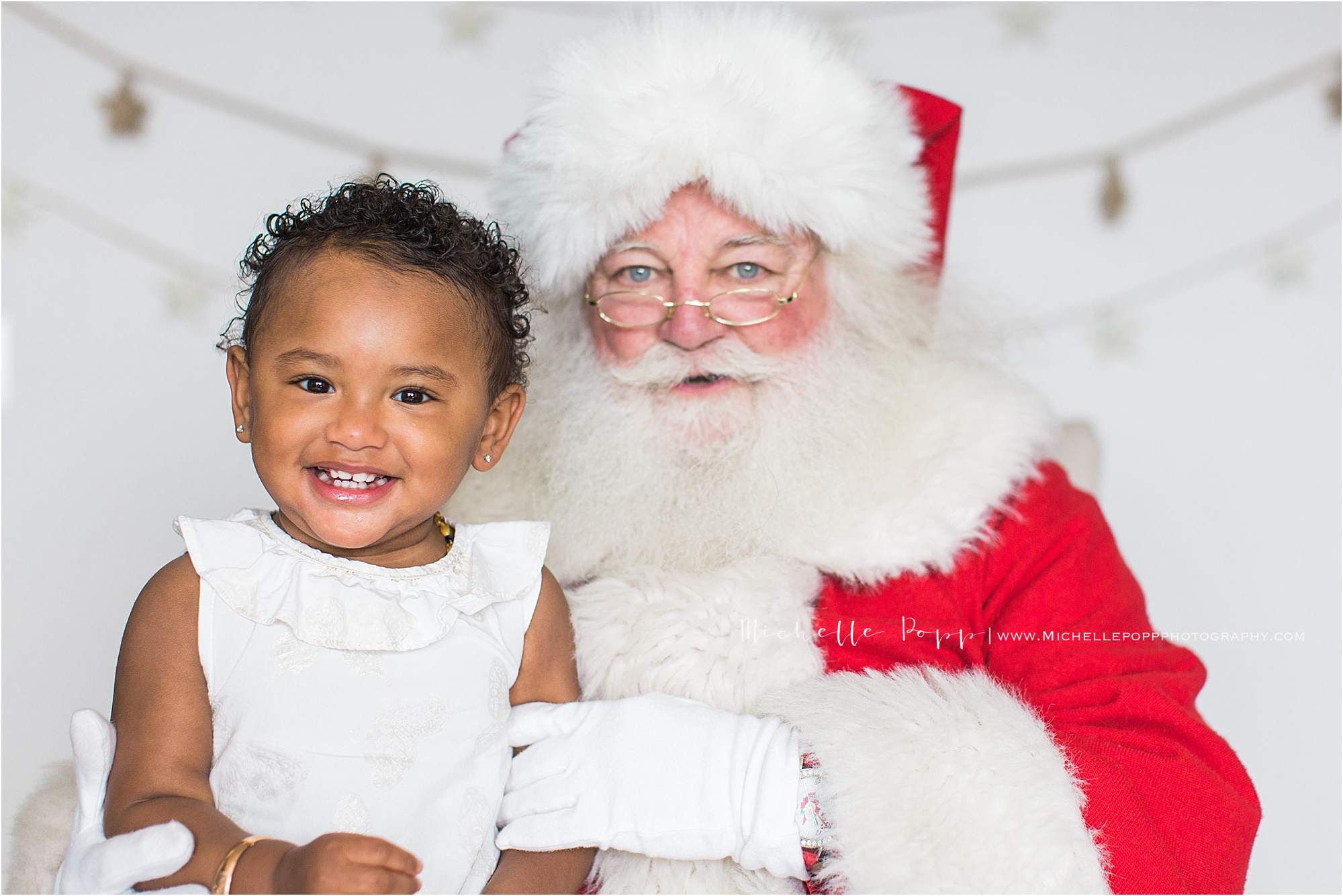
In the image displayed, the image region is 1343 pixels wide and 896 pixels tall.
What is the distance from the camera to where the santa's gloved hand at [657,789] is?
158 centimetres

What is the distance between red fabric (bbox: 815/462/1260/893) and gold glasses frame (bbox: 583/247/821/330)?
504 millimetres

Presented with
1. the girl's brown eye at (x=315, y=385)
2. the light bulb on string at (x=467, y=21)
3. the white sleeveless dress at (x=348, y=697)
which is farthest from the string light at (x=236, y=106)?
the white sleeveless dress at (x=348, y=697)

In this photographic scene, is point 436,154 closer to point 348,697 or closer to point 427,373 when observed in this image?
point 427,373

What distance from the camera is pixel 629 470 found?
211cm

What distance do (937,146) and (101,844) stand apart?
1.98 metres

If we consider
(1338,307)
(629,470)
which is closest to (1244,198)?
(1338,307)

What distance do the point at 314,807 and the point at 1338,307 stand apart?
3125 mm

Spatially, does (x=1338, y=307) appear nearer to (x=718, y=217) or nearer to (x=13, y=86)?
(x=718, y=217)

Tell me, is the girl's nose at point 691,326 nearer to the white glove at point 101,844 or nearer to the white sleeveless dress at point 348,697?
the white sleeveless dress at point 348,697

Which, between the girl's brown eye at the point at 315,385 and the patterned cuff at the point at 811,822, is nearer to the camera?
the girl's brown eye at the point at 315,385

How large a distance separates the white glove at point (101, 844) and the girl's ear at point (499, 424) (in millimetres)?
613

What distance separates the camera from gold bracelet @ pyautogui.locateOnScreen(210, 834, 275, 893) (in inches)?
49.6

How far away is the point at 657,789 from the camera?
161 cm

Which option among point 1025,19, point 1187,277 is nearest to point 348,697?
point 1187,277
